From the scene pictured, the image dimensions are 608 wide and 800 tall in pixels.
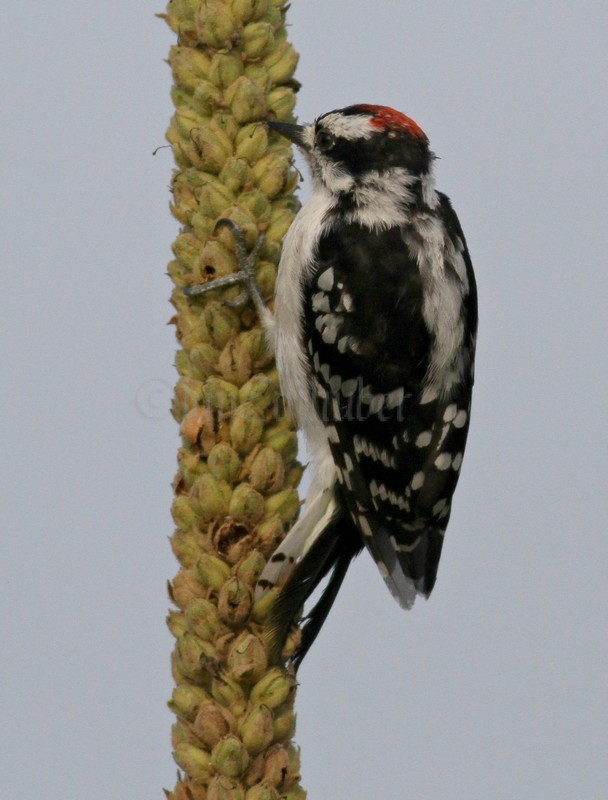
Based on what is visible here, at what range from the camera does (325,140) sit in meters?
2.53

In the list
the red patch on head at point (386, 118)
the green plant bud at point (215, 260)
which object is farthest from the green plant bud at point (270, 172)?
the red patch on head at point (386, 118)

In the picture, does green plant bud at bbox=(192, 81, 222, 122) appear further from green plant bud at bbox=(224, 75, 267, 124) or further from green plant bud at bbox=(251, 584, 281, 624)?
green plant bud at bbox=(251, 584, 281, 624)

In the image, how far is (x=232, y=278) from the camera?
6.19 feet

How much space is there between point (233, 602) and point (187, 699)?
0.17 meters

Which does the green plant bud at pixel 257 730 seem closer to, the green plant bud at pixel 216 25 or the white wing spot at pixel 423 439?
the white wing spot at pixel 423 439

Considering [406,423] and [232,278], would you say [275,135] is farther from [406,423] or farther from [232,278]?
[406,423]

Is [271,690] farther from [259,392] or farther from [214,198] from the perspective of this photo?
[214,198]

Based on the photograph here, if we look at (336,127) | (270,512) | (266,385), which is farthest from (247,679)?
(336,127)

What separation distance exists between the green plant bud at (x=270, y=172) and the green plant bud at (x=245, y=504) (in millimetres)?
542

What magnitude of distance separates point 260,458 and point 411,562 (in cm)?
70

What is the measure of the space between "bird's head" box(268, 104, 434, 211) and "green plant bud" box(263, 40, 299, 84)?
55 cm

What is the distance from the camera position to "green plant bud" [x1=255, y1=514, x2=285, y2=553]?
5.76 ft

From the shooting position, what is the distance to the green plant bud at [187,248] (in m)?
1.88

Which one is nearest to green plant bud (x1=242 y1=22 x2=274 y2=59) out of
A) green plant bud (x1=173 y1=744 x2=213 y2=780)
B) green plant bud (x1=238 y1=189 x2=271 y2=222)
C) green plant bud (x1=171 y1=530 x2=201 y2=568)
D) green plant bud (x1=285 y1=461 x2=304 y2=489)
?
green plant bud (x1=238 y1=189 x2=271 y2=222)
